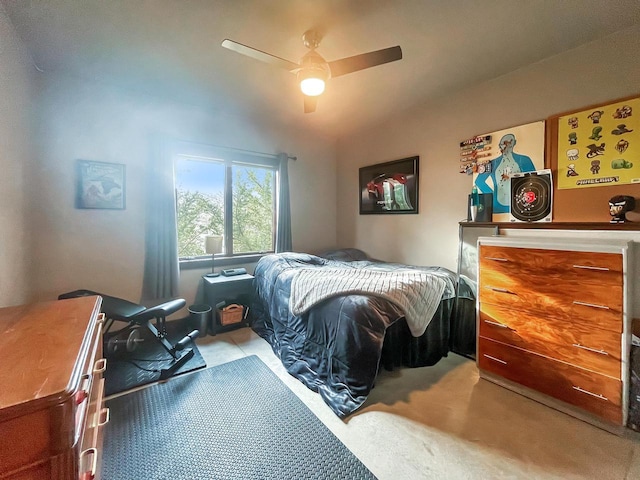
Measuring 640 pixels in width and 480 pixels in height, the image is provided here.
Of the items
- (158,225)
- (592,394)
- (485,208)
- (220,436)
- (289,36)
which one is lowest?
(220,436)

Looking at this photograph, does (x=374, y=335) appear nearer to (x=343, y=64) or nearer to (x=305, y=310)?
(x=305, y=310)

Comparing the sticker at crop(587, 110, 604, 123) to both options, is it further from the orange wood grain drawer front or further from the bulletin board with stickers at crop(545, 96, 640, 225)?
the orange wood grain drawer front

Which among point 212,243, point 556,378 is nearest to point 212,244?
point 212,243

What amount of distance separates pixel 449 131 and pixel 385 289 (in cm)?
207

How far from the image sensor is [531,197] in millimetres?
2412

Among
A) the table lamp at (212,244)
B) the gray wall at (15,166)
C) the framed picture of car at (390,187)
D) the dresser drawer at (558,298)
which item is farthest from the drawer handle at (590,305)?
the gray wall at (15,166)

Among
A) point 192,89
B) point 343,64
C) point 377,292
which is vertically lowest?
point 377,292

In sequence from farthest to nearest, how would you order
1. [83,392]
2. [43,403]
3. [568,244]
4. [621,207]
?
[621,207], [568,244], [83,392], [43,403]

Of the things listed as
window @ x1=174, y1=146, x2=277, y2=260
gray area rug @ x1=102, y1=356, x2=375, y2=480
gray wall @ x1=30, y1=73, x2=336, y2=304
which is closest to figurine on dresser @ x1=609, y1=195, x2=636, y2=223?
gray area rug @ x1=102, y1=356, x2=375, y2=480

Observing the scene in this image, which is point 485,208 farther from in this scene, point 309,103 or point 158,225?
point 158,225

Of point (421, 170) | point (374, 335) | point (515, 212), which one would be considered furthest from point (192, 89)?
point (515, 212)

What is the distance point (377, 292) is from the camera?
2.04 metres

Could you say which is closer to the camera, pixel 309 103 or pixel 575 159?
pixel 575 159

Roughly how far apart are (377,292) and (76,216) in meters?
2.96
